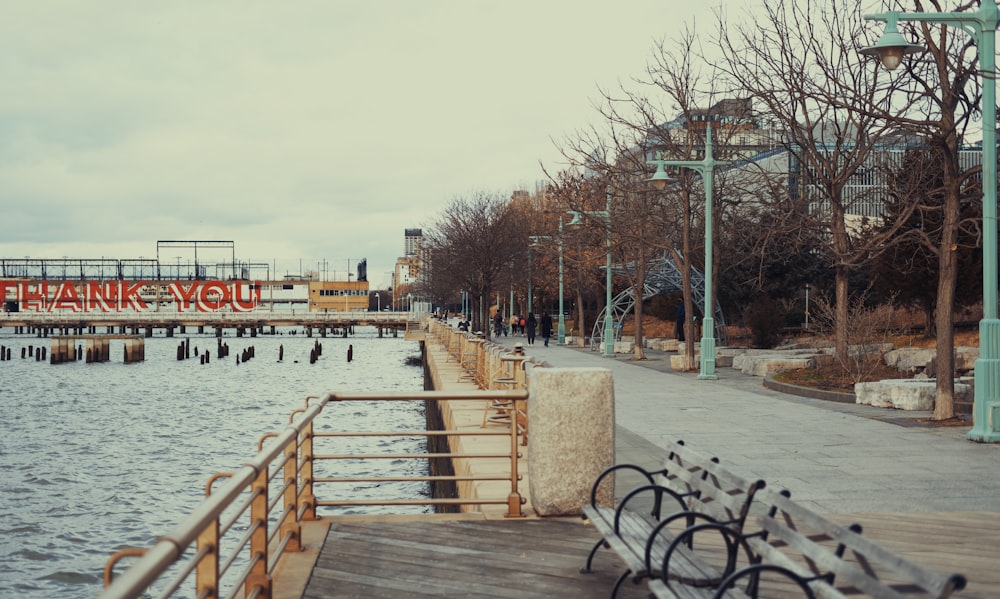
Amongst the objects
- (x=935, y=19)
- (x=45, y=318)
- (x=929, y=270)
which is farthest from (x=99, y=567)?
(x=45, y=318)

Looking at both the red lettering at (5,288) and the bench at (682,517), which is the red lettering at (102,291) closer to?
the red lettering at (5,288)

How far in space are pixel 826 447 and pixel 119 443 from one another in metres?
22.5

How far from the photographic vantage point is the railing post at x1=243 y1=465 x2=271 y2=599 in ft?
18.2

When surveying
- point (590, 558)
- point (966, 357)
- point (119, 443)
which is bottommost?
point (119, 443)

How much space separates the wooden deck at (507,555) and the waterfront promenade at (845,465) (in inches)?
1.0

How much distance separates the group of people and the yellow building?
88.6 metres

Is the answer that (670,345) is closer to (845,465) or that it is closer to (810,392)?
(810,392)

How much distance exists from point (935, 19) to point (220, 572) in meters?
12.8

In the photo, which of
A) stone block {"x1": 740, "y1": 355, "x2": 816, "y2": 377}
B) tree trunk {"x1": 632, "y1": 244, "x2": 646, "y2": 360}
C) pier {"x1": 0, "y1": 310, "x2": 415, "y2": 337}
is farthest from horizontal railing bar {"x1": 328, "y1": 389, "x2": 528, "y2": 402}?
pier {"x1": 0, "y1": 310, "x2": 415, "y2": 337}

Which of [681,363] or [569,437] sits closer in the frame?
[569,437]

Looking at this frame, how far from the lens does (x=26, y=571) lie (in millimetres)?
15281

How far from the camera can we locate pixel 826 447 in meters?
13.8

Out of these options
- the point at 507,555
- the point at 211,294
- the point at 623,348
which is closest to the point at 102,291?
the point at 211,294

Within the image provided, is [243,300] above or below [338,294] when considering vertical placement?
below
